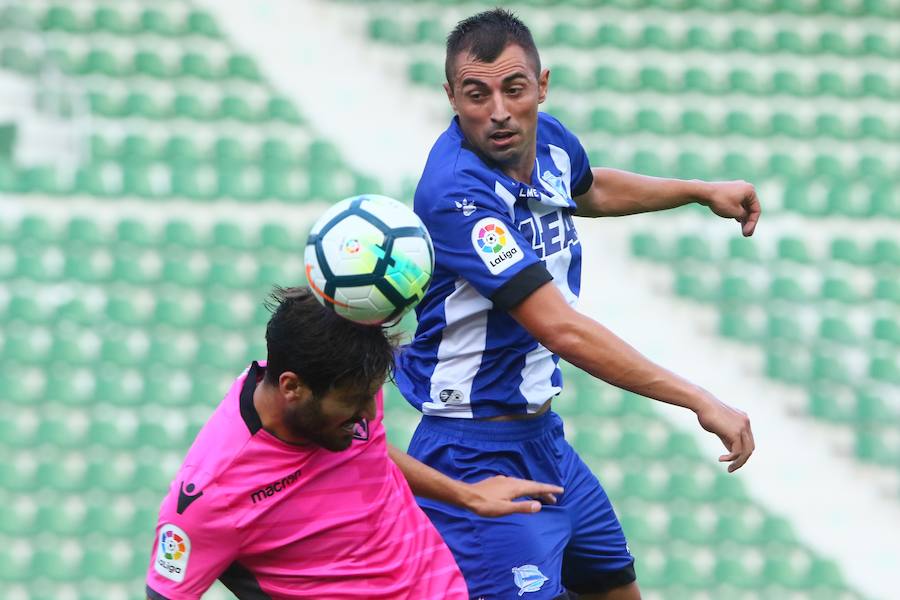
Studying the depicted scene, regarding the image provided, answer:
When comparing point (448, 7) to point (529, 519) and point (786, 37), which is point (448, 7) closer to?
point (786, 37)

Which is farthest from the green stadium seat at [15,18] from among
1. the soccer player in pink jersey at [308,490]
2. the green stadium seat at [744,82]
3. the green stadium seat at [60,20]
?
the soccer player in pink jersey at [308,490]

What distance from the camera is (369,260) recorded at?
281 cm

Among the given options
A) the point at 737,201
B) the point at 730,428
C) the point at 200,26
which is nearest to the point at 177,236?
the point at 200,26

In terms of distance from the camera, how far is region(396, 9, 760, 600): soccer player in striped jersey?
3043 millimetres

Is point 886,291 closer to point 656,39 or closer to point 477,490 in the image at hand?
point 656,39

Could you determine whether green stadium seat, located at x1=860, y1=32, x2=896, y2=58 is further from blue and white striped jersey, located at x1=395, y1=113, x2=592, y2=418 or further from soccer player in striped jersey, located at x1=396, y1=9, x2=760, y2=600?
blue and white striped jersey, located at x1=395, y1=113, x2=592, y2=418

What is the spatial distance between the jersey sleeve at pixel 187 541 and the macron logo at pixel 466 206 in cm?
89

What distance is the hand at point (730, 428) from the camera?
2.85 m

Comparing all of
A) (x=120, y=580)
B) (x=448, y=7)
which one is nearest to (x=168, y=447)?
(x=120, y=580)

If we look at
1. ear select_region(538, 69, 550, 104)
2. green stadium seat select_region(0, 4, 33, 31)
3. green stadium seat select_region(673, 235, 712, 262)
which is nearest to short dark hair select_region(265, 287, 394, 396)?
ear select_region(538, 69, 550, 104)

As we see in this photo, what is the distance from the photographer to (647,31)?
7172 mm

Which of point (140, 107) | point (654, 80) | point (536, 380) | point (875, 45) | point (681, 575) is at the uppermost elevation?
point (875, 45)

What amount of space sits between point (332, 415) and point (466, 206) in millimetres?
643

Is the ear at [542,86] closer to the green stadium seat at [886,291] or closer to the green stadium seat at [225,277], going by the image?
the green stadium seat at [225,277]
